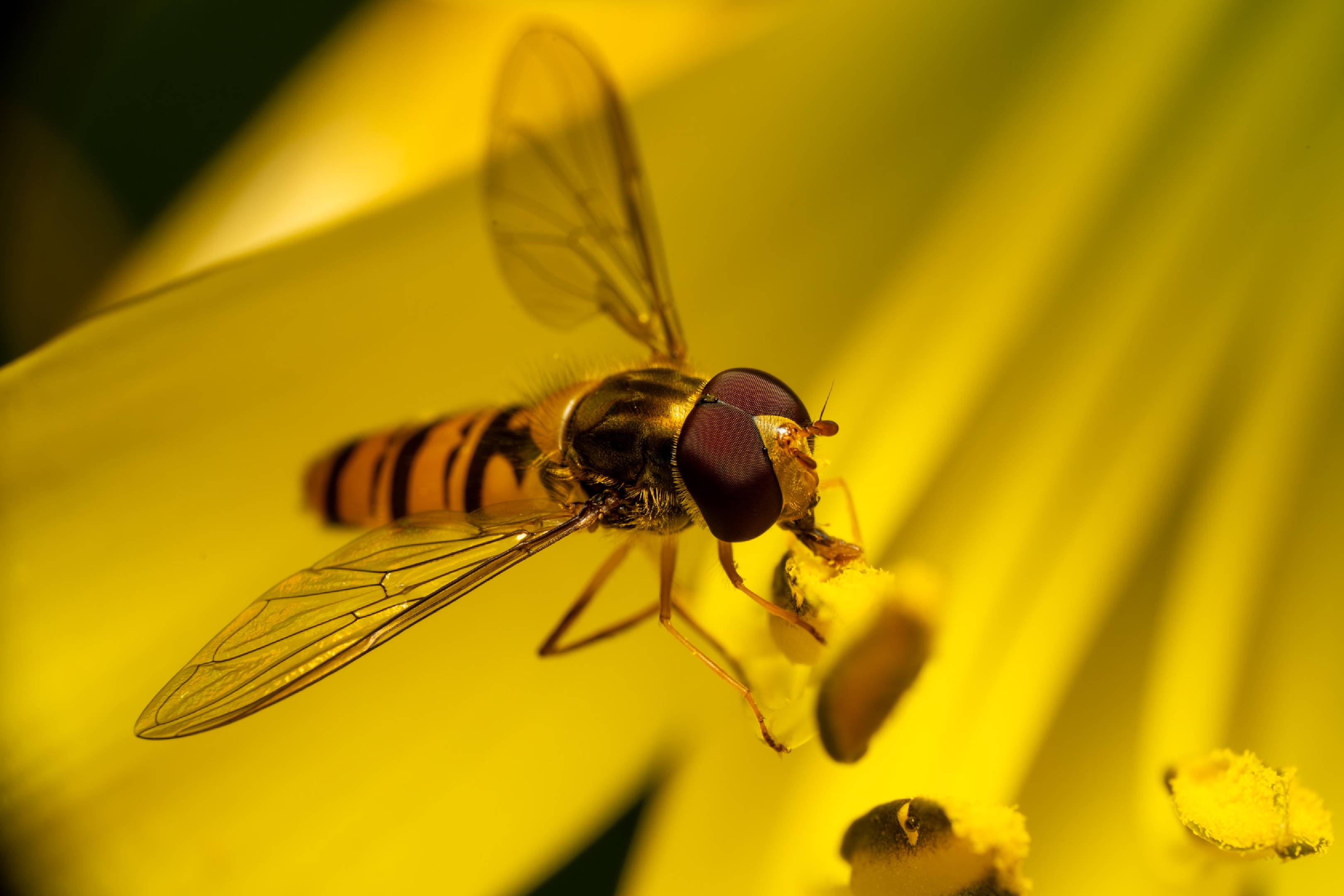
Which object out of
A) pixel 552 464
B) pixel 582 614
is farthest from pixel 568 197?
pixel 582 614

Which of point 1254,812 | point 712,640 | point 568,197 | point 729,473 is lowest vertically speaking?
point 1254,812

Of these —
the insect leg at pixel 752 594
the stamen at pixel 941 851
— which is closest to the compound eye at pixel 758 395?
the insect leg at pixel 752 594

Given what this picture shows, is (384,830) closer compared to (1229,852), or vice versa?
(1229,852)

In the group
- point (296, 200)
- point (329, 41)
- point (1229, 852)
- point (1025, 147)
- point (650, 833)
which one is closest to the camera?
point (1229, 852)

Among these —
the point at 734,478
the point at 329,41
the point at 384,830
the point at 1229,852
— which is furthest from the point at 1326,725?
the point at 329,41

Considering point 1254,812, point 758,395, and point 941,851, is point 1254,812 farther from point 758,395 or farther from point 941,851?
point 758,395

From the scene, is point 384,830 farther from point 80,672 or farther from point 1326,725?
point 1326,725
